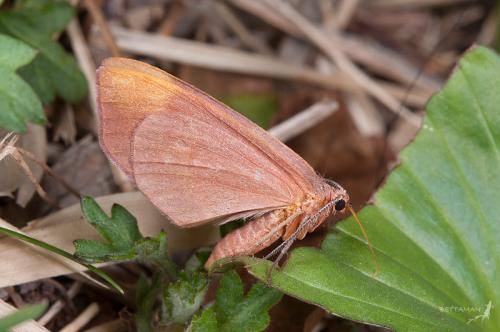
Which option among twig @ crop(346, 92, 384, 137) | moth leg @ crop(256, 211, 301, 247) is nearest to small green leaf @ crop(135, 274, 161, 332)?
moth leg @ crop(256, 211, 301, 247)

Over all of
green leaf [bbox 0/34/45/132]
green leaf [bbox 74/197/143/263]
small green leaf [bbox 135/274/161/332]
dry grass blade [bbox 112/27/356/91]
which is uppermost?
dry grass blade [bbox 112/27/356/91]

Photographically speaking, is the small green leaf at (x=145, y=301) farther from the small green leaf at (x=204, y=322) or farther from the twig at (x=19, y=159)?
the twig at (x=19, y=159)

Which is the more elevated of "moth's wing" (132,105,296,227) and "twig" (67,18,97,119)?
"moth's wing" (132,105,296,227)

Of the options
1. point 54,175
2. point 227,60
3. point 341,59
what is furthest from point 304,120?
point 54,175

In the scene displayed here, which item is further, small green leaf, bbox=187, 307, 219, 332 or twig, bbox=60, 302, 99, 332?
twig, bbox=60, 302, 99, 332

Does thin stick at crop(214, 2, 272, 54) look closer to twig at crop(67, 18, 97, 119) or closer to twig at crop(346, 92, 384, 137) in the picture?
twig at crop(346, 92, 384, 137)

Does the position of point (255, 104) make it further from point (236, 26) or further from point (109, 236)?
point (109, 236)
